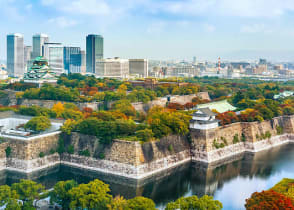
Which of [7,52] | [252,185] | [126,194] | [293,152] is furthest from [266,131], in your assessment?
[7,52]

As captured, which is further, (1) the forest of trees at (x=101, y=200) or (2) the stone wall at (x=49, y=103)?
(2) the stone wall at (x=49, y=103)

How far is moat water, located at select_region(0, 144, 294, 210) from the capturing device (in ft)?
87.0

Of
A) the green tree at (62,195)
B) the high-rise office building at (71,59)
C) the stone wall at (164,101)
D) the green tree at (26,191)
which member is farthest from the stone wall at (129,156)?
the high-rise office building at (71,59)

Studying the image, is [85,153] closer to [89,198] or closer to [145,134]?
[145,134]

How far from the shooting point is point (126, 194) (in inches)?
1021

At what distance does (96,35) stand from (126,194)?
113m

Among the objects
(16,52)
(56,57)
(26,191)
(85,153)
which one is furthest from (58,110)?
(16,52)

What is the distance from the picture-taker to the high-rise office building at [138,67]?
10736 cm

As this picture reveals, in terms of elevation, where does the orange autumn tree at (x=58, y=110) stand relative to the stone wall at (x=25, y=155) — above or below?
above

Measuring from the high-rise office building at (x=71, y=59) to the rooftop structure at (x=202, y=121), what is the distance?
113726 millimetres

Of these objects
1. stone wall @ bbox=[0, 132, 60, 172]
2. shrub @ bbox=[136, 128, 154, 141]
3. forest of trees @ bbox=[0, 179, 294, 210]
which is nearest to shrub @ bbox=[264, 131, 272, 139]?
shrub @ bbox=[136, 128, 154, 141]

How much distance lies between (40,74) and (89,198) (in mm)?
41489

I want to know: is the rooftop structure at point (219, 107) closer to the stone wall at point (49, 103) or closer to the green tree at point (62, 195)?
the stone wall at point (49, 103)

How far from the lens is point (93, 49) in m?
136
